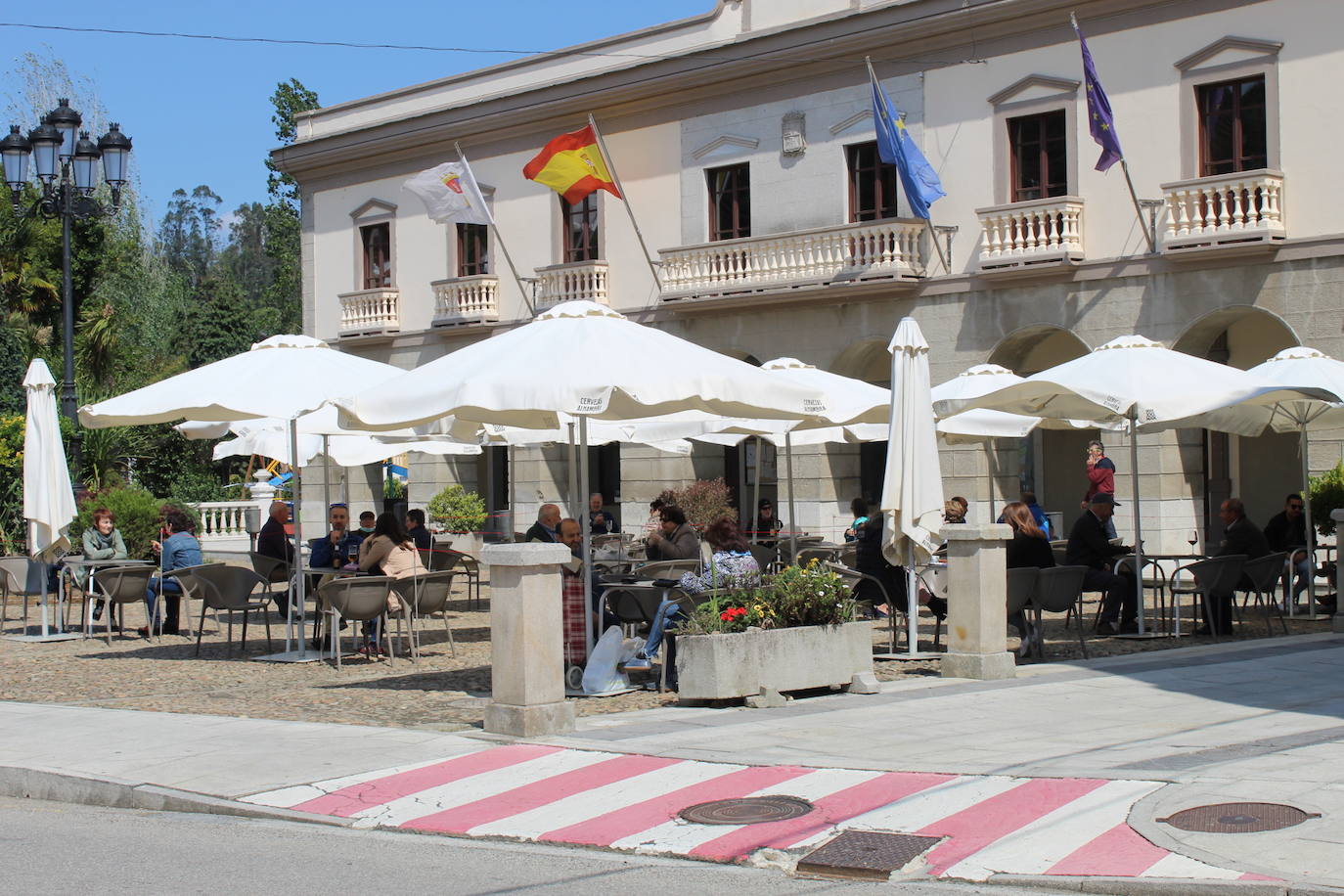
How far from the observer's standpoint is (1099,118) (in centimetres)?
2178

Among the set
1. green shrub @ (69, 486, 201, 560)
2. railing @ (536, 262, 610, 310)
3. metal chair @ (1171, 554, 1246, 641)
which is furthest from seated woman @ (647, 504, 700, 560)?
railing @ (536, 262, 610, 310)

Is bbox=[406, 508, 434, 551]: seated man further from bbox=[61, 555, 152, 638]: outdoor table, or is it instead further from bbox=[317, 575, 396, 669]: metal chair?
bbox=[317, 575, 396, 669]: metal chair

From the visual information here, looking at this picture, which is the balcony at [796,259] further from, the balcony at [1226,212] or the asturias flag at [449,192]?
the balcony at [1226,212]

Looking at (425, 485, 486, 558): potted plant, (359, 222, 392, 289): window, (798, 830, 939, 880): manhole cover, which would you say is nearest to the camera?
(798, 830, 939, 880): manhole cover

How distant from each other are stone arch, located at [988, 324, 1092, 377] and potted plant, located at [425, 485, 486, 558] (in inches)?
434

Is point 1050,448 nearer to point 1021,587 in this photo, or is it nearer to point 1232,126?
point 1232,126

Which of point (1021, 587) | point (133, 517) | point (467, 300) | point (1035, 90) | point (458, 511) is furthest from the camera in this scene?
point (467, 300)

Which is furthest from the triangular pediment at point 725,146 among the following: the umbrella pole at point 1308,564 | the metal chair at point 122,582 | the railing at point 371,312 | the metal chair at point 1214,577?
the metal chair at point 122,582

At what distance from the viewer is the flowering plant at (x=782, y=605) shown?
37.6 feet

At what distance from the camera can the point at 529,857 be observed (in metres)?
7.19

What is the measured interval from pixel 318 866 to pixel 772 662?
486 centimetres

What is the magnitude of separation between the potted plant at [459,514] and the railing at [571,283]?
4295 millimetres

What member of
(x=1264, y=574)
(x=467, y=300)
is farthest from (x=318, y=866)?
(x=467, y=300)

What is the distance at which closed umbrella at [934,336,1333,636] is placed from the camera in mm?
14406
